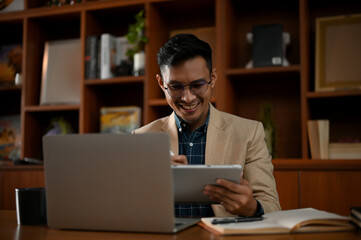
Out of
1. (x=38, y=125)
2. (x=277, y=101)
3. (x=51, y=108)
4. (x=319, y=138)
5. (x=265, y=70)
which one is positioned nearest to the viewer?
(x=319, y=138)

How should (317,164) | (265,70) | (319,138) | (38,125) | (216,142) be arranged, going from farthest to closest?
(38,125)
(265,70)
(319,138)
(317,164)
(216,142)

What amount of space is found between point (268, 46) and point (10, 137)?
7.09 feet

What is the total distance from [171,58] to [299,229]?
0.93 m

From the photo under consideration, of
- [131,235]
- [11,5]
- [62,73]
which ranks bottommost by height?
[131,235]

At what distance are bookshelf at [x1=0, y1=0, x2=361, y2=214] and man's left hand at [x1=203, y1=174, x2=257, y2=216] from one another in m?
1.30

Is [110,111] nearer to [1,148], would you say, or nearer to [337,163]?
[1,148]

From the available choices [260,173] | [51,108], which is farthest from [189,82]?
[51,108]

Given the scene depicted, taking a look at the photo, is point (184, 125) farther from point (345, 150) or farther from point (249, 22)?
point (249, 22)

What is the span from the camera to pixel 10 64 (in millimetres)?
3523

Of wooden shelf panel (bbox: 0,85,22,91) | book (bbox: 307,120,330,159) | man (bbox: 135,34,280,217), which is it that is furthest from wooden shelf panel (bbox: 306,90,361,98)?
wooden shelf panel (bbox: 0,85,22,91)

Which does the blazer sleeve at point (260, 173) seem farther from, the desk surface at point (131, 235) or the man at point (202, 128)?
the desk surface at point (131, 235)

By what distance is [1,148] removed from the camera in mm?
3504

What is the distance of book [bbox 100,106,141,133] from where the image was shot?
3.05 m

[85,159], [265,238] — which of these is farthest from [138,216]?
[265,238]
